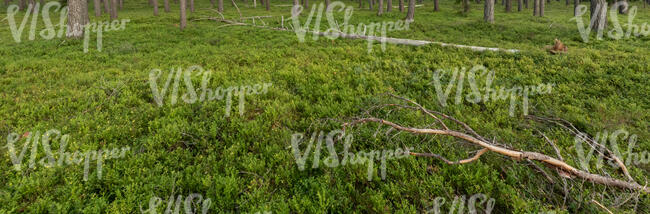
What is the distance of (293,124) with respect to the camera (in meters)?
5.64

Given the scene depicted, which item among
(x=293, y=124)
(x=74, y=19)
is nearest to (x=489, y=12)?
(x=293, y=124)

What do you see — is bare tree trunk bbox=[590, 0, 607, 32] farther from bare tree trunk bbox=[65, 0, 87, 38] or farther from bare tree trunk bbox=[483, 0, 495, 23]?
bare tree trunk bbox=[65, 0, 87, 38]

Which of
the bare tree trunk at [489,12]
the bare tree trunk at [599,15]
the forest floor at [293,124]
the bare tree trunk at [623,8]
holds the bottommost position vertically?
the forest floor at [293,124]

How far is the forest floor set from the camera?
3480mm

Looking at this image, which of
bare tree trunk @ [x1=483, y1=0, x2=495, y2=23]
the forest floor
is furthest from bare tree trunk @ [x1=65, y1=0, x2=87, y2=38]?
bare tree trunk @ [x1=483, y1=0, x2=495, y2=23]

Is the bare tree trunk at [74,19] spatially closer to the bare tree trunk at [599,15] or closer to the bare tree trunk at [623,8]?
the bare tree trunk at [599,15]

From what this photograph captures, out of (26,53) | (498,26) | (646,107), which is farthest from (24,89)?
(498,26)

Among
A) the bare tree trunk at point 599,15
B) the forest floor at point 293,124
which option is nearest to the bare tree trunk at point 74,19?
the forest floor at point 293,124

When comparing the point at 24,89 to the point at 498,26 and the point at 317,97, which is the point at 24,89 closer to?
the point at 317,97

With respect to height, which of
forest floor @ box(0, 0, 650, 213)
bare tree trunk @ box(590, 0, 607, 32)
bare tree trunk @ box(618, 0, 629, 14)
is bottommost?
forest floor @ box(0, 0, 650, 213)

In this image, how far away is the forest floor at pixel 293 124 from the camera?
11.4 feet

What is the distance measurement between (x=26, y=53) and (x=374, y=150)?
617 inches

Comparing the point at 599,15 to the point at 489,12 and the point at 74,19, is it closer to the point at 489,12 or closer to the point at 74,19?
the point at 489,12

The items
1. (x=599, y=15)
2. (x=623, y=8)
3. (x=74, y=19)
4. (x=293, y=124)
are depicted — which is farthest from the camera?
(x=623, y=8)
